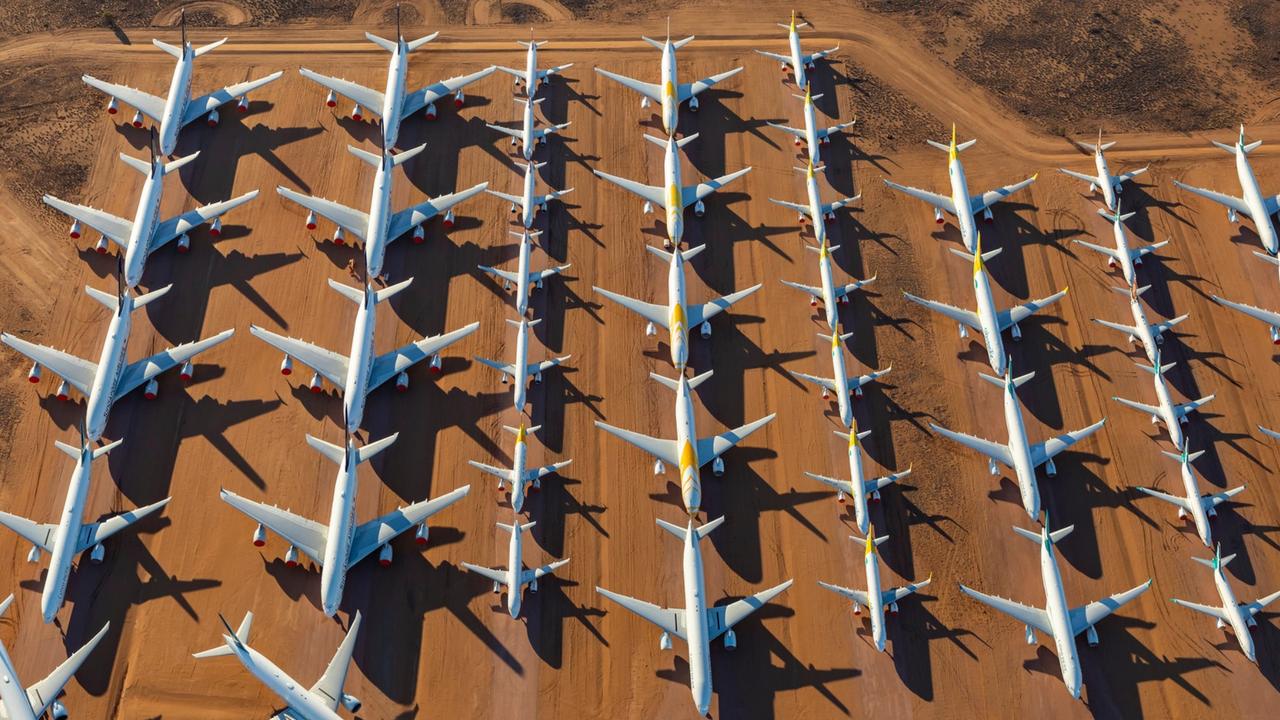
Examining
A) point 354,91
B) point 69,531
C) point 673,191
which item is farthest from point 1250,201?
point 69,531

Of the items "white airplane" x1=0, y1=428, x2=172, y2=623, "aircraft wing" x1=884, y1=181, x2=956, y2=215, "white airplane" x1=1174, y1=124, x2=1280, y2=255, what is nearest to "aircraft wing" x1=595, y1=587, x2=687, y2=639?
"white airplane" x1=0, y1=428, x2=172, y2=623

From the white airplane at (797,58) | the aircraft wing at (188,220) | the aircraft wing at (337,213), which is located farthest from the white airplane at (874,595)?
the aircraft wing at (188,220)

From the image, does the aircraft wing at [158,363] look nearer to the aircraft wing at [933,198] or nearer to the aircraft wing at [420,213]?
the aircraft wing at [420,213]

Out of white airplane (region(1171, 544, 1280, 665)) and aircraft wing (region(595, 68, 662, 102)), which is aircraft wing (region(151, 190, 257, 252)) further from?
white airplane (region(1171, 544, 1280, 665))

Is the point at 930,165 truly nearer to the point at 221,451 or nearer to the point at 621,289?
the point at 621,289

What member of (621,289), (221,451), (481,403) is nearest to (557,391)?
(481,403)

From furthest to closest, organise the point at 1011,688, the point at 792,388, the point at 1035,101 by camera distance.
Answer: the point at 1035,101, the point at 792,388, the point at 1011,688
